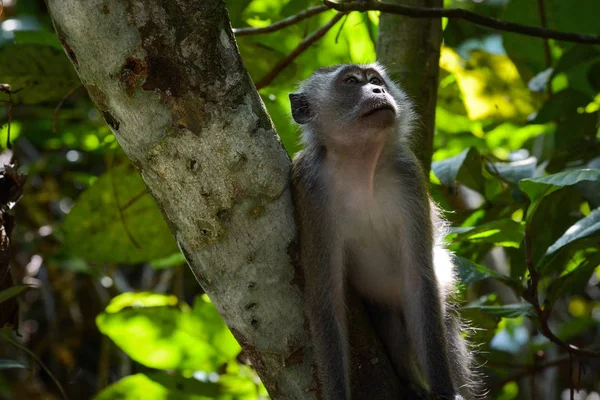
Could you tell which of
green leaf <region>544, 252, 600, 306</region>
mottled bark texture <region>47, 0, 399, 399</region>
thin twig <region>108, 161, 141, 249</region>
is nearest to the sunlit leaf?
green leaf <region>544, 252, 600, 306</region>

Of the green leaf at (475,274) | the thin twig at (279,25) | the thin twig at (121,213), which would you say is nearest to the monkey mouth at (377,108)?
the thin twig at (279,25)

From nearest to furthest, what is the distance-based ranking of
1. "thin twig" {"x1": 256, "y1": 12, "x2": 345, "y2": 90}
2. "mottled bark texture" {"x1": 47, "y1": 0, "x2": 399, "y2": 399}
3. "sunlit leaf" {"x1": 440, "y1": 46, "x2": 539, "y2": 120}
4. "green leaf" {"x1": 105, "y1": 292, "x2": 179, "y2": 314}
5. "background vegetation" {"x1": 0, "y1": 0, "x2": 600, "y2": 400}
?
"mottled bark texture" {"x1": 47, "y1": 0, "x2": 399, "y2": 399}
"background vegetation" {"x1": 0, "y1": 0, "x2": 600, "y2": 400}
"thin twig" {"x1": 256, "y1": 12, "x2": 345, "y2": 90}
"green leaf" {"x1": 105, "y1": 292, "x2": 179, "y2": 314}
"sunlit leaf" {"x1": 440, "y1": 46, "x2": 539, "y2": 120}

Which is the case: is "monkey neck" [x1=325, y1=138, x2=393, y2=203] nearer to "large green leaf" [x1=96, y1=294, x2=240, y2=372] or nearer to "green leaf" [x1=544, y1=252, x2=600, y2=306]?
"green leaf" [x1=544, y1=252, x2=600, y2=306]

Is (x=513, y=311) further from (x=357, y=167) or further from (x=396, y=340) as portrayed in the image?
(x=357, y=167)

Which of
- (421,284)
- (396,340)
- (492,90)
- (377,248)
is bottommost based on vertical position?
(396,340)

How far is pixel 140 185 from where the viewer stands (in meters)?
4.12

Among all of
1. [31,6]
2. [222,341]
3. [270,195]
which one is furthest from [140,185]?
[31,6]

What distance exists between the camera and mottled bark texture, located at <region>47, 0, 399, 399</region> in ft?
7.68

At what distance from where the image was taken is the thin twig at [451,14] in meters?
2.95

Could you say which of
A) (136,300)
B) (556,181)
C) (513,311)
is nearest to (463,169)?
(513,311)

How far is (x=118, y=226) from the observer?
4102mm

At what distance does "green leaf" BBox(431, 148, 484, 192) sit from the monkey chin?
288mm

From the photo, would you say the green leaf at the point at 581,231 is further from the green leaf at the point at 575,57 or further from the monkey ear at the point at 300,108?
the monkey ear at the point at 300,108

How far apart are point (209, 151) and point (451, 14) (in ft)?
4.24
